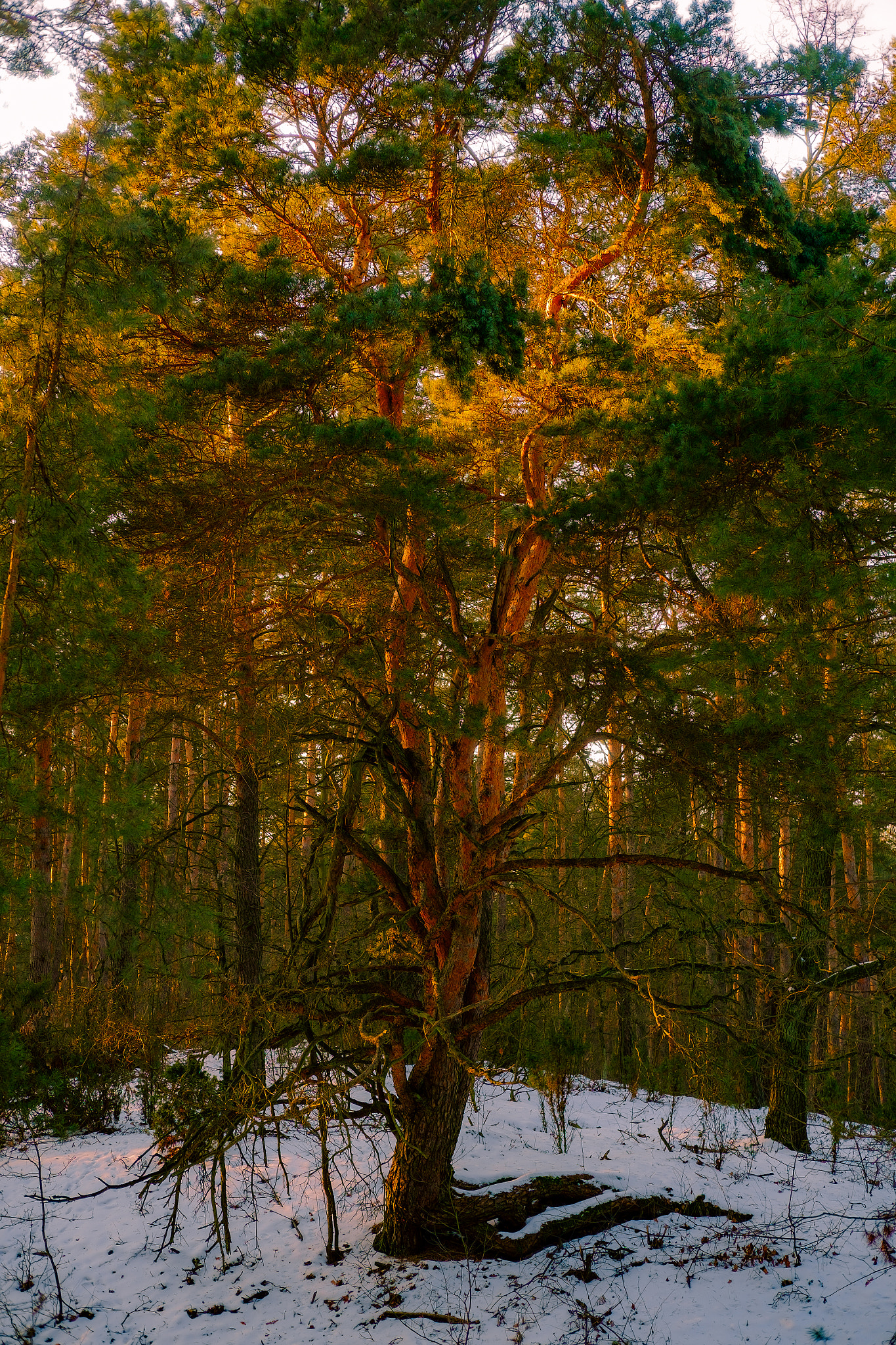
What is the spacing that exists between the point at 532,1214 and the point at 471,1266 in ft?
2.69

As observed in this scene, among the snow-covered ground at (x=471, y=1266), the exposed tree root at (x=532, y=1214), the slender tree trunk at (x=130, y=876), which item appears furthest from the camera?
the slender tree trunk at (x=130, y=876)

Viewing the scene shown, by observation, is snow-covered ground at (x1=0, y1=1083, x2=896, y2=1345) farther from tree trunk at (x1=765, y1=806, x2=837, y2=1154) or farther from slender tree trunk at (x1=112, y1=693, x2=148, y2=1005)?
slender tree trunk at (x1=112, y1=693, x2=148, y2=1005)

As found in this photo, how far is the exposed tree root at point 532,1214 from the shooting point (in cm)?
646

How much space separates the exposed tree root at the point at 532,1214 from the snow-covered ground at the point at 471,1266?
11 centimetres

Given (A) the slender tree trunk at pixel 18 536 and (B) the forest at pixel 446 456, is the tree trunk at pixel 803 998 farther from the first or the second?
(A) the slender tree trunk at pixel 18 536

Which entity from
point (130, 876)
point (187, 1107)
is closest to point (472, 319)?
point (187, 1107)

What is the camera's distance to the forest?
17.1ft

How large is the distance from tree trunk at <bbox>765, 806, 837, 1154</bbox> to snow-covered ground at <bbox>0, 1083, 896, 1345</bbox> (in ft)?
1.45

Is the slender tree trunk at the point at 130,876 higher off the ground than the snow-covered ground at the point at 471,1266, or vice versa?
the slender tree trunk at the point at 130,876

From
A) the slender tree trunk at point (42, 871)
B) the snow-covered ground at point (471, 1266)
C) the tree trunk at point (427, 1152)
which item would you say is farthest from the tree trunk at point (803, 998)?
the slender tree trunk at point (42, 871)

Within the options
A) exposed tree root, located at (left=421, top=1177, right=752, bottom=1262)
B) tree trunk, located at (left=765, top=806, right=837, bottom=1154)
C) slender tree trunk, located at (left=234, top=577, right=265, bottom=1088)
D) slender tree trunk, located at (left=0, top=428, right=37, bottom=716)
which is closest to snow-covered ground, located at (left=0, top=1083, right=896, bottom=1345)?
exposed tree root, located at (left=421, top=1177, right=752, bottom=1262)

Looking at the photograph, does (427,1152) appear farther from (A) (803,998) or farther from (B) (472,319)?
(B) (472,319)

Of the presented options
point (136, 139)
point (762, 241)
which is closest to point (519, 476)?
point (762, 241)

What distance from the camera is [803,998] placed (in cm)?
561
